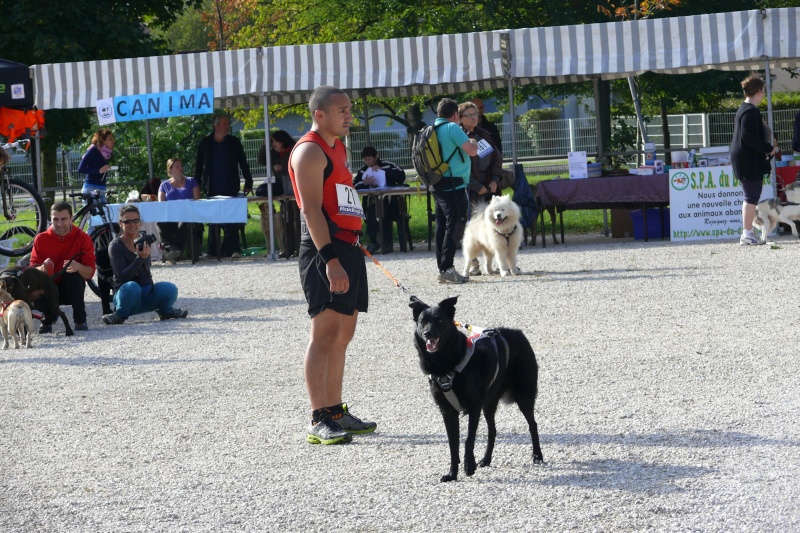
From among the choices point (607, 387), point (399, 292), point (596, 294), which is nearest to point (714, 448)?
point (607, 387)

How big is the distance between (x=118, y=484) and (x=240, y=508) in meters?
0.80

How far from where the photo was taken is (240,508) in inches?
187

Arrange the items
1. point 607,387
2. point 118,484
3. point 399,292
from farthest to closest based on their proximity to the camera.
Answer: point 399,292, point 607,387, point 118,484

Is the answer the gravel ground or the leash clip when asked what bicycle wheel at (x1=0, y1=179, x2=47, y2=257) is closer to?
the gravel ground

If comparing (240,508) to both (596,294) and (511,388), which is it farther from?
(596,294)

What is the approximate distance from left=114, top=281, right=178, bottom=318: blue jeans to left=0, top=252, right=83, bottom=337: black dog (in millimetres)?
660

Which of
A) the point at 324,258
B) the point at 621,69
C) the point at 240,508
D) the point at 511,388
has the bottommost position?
the point at 240,508

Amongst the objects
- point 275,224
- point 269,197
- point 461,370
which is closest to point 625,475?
point 461,370

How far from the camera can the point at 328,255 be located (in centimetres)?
550

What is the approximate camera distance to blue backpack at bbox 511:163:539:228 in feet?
49.8

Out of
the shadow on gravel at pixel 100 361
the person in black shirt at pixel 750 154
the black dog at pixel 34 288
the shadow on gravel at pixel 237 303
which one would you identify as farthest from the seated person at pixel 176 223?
the person in black shirt at pixel 750 154

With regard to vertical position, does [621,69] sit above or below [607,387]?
above

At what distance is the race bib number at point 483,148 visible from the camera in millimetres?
13023

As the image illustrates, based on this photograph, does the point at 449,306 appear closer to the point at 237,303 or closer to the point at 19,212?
the point at 237,303
